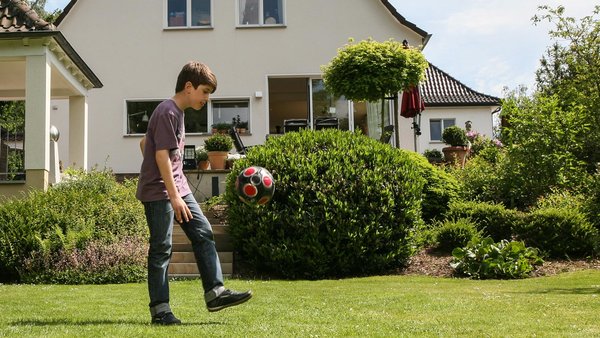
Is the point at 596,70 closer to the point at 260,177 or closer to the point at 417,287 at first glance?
the point at 417,287

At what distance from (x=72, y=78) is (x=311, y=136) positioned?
6.57 meters

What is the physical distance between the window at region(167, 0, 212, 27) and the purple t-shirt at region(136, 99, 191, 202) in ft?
54.5

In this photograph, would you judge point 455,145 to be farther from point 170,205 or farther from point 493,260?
point 170,205

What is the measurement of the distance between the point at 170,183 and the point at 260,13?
1698 cm

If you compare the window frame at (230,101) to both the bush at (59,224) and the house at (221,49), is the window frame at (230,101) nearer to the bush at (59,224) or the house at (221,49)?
the house at (221,49)

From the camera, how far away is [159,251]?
5.77 m

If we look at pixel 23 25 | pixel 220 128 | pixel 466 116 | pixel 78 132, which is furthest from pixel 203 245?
pixel 466 116

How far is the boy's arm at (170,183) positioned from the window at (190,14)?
55.2 ft

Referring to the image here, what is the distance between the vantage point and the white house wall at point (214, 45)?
21391mm

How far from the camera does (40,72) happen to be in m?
13.9

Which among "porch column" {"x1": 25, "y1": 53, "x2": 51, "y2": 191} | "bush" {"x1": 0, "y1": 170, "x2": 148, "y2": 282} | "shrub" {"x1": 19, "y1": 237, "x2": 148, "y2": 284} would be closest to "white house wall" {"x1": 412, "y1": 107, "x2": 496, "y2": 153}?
"porch column" {"x1": 25, "y1": 53, "x2": 51, "y2": 191}

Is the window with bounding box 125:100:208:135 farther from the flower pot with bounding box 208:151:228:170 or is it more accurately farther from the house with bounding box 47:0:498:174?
the flower pot with bounding box 208:151:228:170

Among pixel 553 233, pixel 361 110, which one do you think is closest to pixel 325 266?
pixel 553 233

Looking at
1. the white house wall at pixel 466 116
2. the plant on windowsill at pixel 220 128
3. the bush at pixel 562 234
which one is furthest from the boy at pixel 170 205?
the white house wall at pixel 466 116
